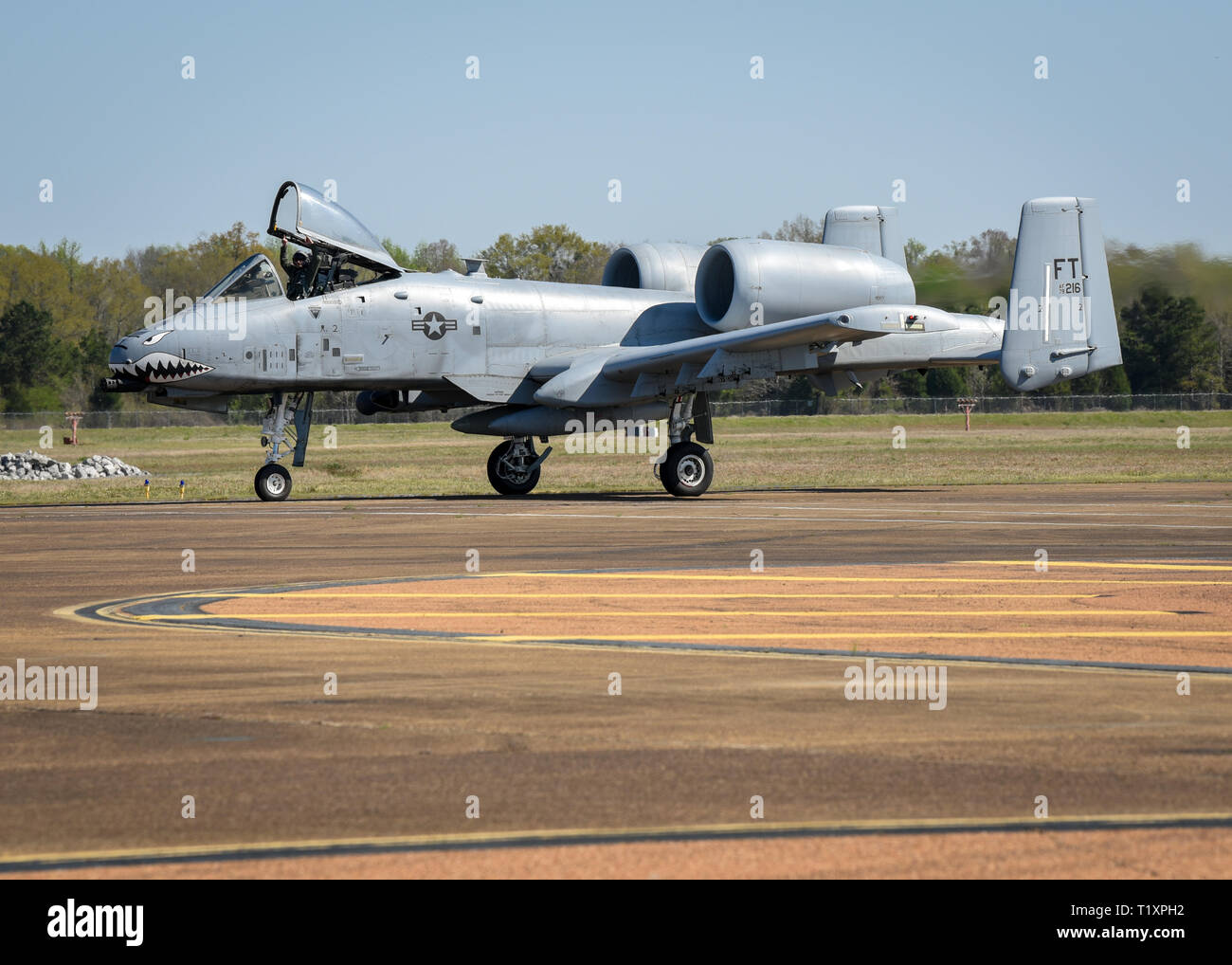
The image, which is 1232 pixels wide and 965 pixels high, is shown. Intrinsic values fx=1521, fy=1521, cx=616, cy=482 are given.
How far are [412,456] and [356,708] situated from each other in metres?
40.8

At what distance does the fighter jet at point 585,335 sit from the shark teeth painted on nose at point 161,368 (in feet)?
0.10

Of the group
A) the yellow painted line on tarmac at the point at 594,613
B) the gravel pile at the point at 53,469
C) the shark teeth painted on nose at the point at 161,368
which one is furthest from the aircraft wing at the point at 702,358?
the gravel pile at the point at 53,469

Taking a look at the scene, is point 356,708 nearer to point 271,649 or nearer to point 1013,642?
point 271,649

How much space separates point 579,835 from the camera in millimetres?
5609

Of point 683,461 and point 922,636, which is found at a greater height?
point 683,461

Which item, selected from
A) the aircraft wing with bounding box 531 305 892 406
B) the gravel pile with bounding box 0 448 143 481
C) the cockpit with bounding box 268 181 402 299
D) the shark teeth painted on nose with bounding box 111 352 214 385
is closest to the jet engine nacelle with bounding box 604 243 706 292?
the aircraft wing with bounding box 531 305 892 406

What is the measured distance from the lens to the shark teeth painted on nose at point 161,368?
2494 centimetres

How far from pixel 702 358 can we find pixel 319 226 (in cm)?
696

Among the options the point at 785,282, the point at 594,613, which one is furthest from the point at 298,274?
the point at 594,613

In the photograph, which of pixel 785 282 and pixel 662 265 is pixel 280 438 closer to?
pixel 662 265

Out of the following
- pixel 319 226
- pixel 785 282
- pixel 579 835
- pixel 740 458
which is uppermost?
pixel 319 226

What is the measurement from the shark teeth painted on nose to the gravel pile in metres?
16.0
